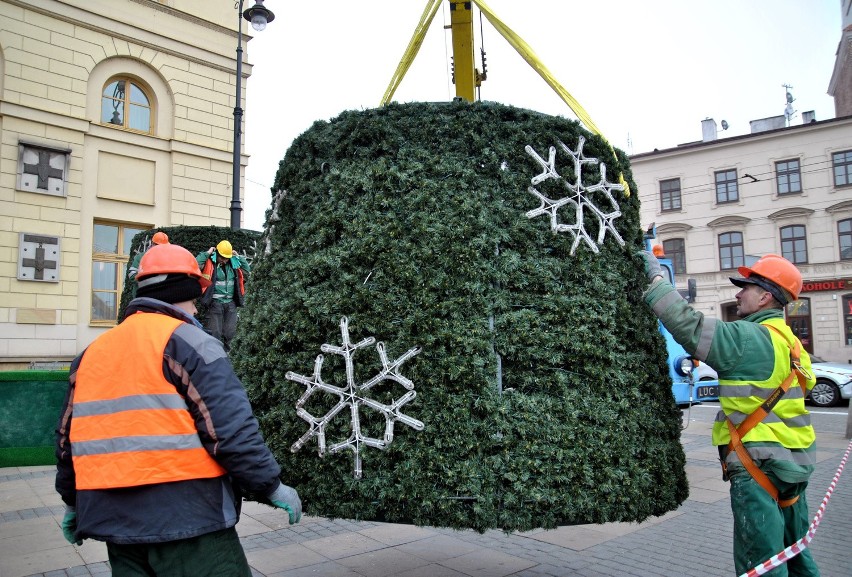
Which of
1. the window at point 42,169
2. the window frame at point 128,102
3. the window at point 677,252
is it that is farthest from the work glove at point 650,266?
the window at point 677,252

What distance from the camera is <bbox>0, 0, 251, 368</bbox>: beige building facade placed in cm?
1538

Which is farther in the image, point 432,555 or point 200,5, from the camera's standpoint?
point 200,5

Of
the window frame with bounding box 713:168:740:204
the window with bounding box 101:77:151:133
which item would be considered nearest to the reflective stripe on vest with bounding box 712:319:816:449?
the window with bounding box 101:77:151:133

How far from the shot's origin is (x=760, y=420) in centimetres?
330

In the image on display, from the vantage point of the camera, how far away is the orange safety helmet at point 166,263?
2.65m

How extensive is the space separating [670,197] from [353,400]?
38097 millimetres

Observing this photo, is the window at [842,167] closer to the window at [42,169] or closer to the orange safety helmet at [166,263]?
the window at [42,169]

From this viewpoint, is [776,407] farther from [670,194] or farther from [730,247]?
[670,194]

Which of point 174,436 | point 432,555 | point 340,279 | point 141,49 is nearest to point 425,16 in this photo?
point 340,279

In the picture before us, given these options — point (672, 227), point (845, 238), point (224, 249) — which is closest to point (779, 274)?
point (224, 249)

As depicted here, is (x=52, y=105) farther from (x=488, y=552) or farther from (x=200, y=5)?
(x=488, y=552)

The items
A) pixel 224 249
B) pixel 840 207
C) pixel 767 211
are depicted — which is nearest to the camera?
pixel 224 249

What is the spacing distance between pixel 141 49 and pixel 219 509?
18335mm

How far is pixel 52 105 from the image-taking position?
15961 millimetres
